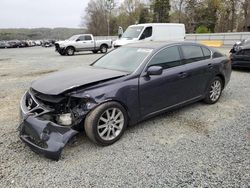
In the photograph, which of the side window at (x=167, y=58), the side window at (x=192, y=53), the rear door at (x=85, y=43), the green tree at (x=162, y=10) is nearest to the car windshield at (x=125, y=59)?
the side window at (x=167, y=58)

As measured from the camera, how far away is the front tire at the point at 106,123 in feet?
10.2

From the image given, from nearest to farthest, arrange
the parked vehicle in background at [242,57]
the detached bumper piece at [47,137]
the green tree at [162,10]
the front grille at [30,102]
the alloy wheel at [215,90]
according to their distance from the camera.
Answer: the detached bumper piece at [47,137] < the front grille at [30,102] < the alloy wheel at [215,90] < the parked vehicle in background at [242,57] < the green tree at [162,10]

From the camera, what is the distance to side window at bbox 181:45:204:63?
4383 mm

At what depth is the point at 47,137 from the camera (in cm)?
286

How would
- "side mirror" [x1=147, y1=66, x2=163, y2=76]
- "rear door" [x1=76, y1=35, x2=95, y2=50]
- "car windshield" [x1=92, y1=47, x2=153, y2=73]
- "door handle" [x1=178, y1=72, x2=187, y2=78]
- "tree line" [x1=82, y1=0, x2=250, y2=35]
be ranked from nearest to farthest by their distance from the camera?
"side mirror" [x1=147, y1=66, x2=163, y2=76], "car windshield" [x1=92, y1=47, x2=153, y2=73], "door handle" [x1=178, y1=72, x2=187, y2=78], "rear door" [x1=76, y1=35, x2=95, y2=50], "tree line" [x1=82, y1=0, x2=250, y2=35]

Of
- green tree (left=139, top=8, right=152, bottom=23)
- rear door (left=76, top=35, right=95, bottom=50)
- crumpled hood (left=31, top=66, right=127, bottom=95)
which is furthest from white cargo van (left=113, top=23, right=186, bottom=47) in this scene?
green tree (left=139, top=8, right=152, bottom=23)

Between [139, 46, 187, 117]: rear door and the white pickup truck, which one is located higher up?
the white pickup truck

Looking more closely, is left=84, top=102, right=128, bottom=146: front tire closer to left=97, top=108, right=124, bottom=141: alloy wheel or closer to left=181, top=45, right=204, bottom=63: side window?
left=97, top=108, right=124, bottom=141: alloy wheel

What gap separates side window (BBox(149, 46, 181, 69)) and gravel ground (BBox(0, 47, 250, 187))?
3.31 feet

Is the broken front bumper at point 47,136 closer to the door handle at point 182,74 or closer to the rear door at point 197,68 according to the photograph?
the door handle at point 182,74

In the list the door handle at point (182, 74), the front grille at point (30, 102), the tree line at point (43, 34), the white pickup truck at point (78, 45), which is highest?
the tree line at point (43, 34)

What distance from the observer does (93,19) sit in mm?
61031

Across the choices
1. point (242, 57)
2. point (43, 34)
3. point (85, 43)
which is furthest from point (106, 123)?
point (43, 34)

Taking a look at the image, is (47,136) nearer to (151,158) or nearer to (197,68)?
(151,158)
